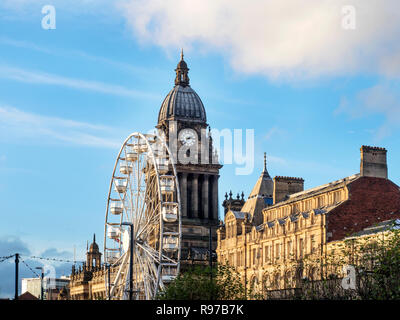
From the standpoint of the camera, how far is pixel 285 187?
12838 centimetres

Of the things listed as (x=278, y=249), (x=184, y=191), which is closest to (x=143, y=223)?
(x=278, y=249)

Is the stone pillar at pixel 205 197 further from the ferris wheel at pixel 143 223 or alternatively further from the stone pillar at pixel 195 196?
the ferris wheel at pixel 143 223

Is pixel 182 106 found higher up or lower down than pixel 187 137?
higher up

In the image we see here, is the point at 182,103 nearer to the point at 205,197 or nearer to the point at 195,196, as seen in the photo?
the point at 195,196

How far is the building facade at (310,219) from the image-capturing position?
10238 centimetres

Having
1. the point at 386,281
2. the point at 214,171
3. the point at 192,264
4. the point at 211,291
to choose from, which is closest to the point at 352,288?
the point at 386,281

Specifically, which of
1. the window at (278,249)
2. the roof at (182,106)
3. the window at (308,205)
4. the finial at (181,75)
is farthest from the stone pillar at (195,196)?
the window at (308,205)

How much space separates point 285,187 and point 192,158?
45675 millimetres

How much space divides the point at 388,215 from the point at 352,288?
42534 mm

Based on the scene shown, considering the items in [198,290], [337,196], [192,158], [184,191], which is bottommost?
[198,290]

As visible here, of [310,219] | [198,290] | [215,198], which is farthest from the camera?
[215,198]
